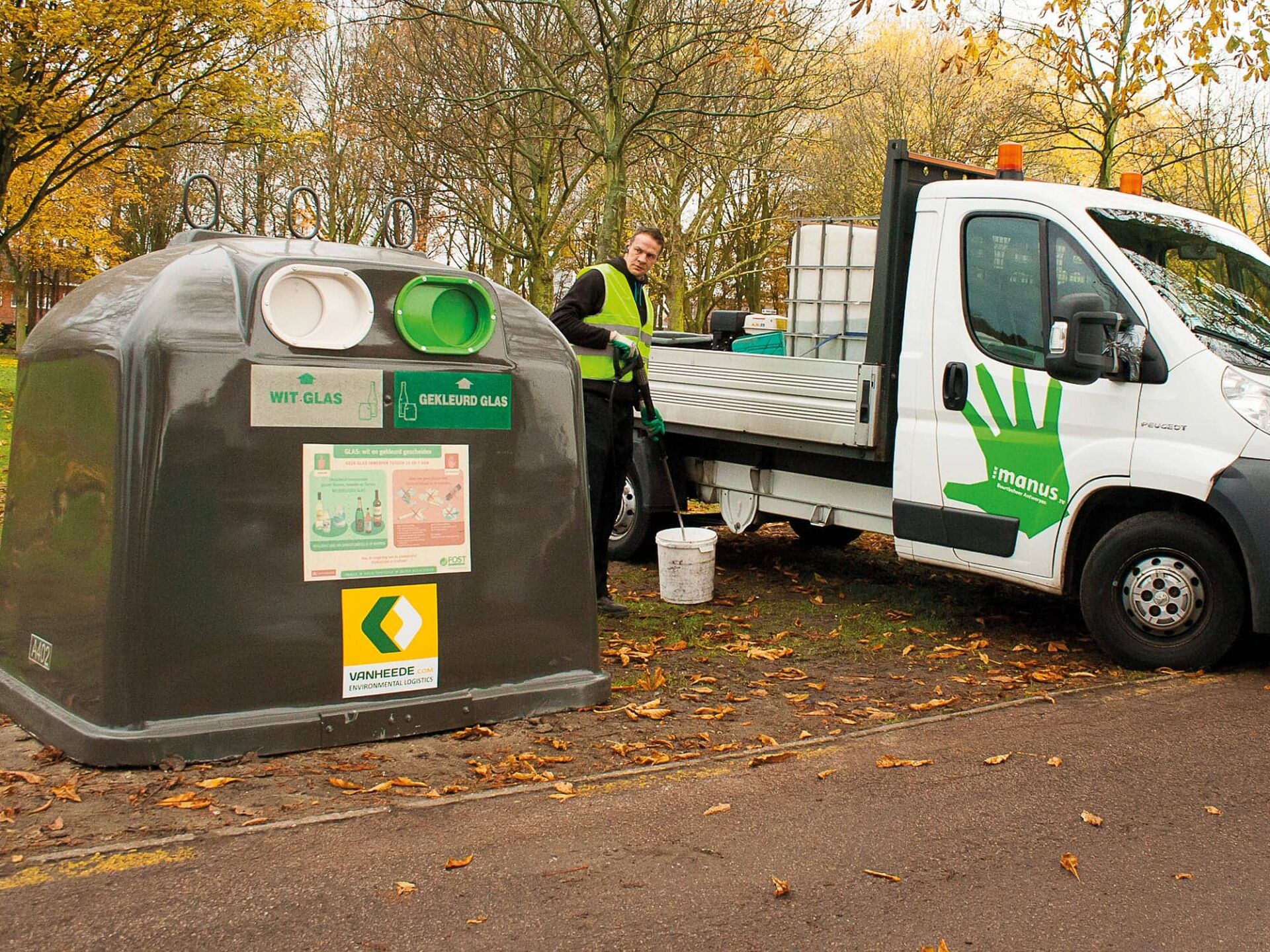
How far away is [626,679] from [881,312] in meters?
2.48

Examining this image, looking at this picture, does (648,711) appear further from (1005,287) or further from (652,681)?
(1005,287)

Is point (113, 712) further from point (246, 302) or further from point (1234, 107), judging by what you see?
point (1234, 107)

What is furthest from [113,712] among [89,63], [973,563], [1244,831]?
[89,63]

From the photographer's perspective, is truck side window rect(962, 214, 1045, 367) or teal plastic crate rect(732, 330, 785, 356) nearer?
truck side window rect(962, 214, 1045, 367)

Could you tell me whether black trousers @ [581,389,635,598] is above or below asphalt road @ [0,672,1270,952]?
above

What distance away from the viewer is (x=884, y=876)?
3.39 m

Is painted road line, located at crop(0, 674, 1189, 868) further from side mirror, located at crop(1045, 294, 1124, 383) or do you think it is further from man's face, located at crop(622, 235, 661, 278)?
man's face, located at crop(622, 235, 661, 278)

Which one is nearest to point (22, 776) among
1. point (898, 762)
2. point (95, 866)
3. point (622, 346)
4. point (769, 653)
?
point (95, 866)

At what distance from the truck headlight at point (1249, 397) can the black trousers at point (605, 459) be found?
9.53 feet

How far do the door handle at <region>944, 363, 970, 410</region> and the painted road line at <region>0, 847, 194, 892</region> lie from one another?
4202 mm

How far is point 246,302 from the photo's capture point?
414 cm

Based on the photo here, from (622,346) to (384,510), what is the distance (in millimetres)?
2374

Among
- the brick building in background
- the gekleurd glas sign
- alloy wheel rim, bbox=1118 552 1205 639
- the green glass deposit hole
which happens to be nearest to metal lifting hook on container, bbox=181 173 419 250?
the green glass deposit hole

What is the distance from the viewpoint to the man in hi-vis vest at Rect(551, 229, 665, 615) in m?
6.61
